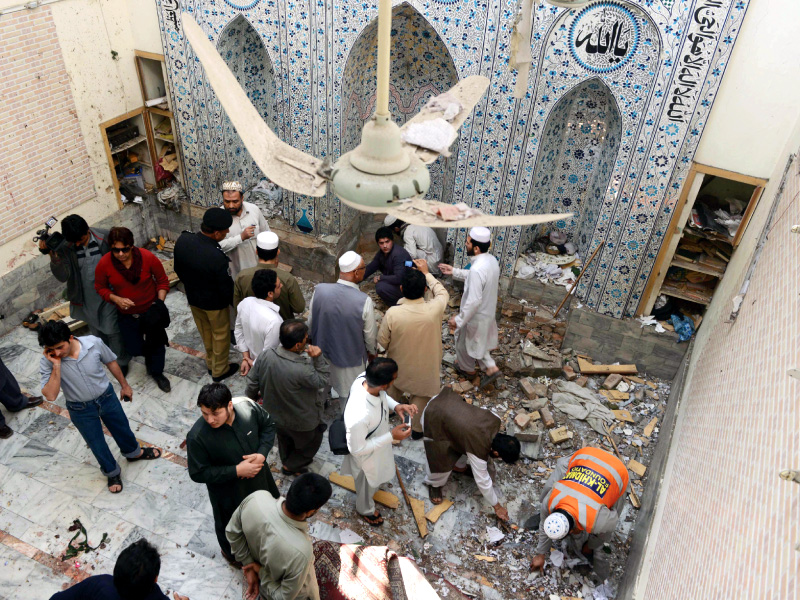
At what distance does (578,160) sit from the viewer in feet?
22.3

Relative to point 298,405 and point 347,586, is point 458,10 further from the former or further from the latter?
point 347,586

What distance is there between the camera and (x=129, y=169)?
7.85m

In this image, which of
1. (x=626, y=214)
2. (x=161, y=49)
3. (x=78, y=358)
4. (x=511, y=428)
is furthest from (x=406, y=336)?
(x=161, y=49)

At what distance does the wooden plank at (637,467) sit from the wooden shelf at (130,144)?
6.72 meters

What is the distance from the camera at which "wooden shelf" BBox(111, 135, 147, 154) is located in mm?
7330

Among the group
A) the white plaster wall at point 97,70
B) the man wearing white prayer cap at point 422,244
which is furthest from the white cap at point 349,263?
the white plaster wall at point 97,70

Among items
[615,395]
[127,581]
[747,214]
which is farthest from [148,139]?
[747,214]

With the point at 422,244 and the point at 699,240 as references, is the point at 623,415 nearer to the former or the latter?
the point at 699,240

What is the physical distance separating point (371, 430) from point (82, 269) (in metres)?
2.96

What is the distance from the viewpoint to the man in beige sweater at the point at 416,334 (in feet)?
15.5

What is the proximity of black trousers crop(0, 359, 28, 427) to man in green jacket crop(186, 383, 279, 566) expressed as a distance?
2.62 m

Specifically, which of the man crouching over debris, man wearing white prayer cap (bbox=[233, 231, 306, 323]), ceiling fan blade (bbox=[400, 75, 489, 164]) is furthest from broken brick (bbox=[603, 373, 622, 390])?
ceiling fan blade (bbox=[400, 75, 489, 164])

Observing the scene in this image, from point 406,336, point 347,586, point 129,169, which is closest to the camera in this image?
point 347,586

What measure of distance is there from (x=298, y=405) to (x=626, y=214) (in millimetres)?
3782
